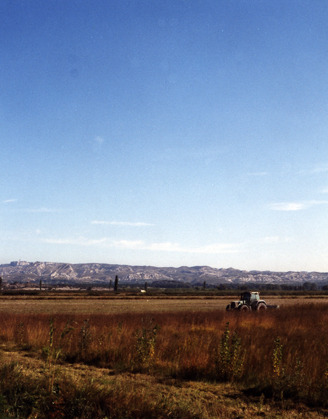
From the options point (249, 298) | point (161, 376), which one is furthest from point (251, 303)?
point (161, 376)

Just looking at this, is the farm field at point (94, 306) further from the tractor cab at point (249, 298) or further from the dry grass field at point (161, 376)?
the dry grass field at point (161, 376)

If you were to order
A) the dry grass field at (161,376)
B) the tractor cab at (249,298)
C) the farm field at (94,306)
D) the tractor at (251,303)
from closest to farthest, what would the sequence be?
the dry grass field at (161,376)
the tractor at (251,303)
the farm field at (94,306)
the tractor cab at (249,298)

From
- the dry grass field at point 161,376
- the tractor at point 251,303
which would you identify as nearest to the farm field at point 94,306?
the tractor at point 251,303

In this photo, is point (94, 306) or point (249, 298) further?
point (94, 306)

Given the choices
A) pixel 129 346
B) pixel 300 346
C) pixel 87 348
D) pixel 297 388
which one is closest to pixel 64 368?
pixel 87 348

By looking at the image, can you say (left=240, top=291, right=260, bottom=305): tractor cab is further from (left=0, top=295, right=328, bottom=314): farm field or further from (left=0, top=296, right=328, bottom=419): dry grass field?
(left=0, top=296, right=328, bottom=419): dry grass field

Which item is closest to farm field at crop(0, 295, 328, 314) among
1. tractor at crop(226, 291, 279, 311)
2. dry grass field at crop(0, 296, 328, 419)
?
tractor at crop(226, 291, 279, 311)

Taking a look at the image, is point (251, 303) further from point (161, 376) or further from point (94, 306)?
point (161, 376)

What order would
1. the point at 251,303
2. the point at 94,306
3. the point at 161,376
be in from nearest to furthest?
the point at 161,376 → the point at 251,303 → the point at 94,306

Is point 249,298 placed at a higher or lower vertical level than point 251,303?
higher

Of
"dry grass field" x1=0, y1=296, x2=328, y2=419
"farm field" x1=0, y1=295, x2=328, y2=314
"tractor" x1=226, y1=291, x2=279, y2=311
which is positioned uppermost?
"dry grass field" x1=0, y1=296, x2=328, y2=419

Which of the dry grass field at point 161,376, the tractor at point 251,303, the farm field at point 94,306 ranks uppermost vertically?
the dry grass field at point 161,376

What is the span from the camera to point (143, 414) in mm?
6090

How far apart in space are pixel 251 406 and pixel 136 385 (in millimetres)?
2457
